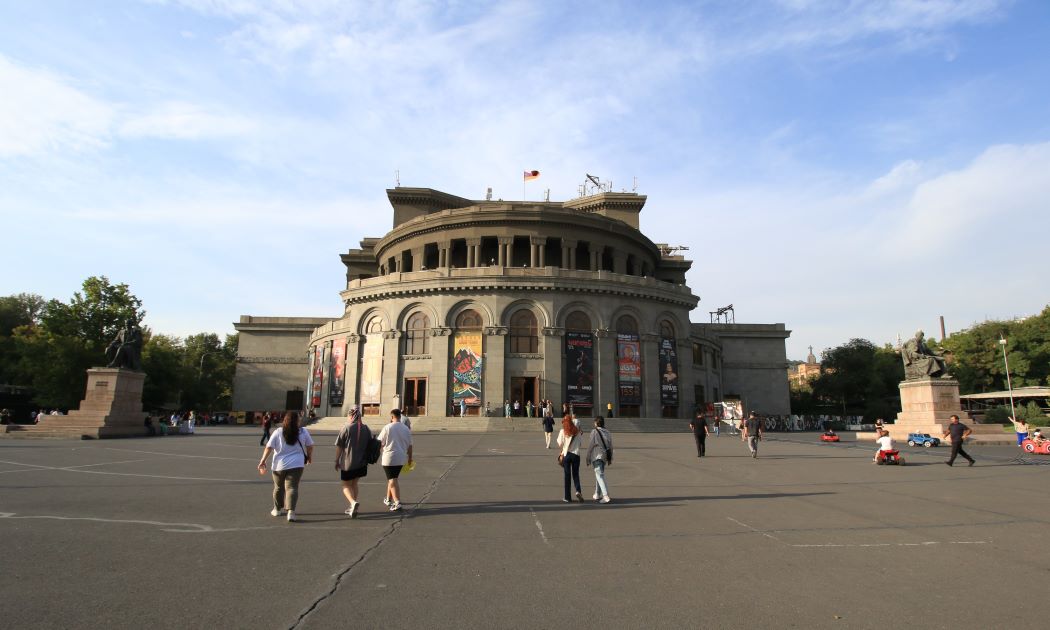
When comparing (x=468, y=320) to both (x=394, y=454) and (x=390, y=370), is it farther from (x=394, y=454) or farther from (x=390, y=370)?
(x=394, y=454)

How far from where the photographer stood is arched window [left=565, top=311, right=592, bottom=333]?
40094 mm

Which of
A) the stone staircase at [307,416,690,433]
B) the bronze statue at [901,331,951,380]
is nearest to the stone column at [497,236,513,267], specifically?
the stone staircase at [307,416,690,433]

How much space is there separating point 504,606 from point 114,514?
6.80 meters

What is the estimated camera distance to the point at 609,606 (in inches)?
191

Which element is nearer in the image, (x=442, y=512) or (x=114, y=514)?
(x=114, y=514)

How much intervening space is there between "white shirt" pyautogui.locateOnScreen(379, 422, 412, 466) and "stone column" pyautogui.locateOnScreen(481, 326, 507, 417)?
28.1 metres

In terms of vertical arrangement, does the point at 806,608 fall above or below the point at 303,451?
below

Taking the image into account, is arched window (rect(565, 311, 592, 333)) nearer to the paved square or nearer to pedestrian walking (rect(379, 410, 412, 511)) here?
the paved square

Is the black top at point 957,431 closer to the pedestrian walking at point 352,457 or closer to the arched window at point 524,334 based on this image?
the pedestrian walking at point 352,457

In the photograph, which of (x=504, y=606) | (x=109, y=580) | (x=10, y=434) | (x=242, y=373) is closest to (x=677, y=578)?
(x=504, y=606)

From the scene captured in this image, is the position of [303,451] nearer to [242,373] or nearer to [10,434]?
[10,434]

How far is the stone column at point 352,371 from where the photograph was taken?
41375mm

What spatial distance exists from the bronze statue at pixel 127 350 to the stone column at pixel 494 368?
759 inches

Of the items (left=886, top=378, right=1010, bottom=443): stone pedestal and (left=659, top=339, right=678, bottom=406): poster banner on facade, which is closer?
(left=886, top=378, right=1010, bottom=443): stone pedestal
